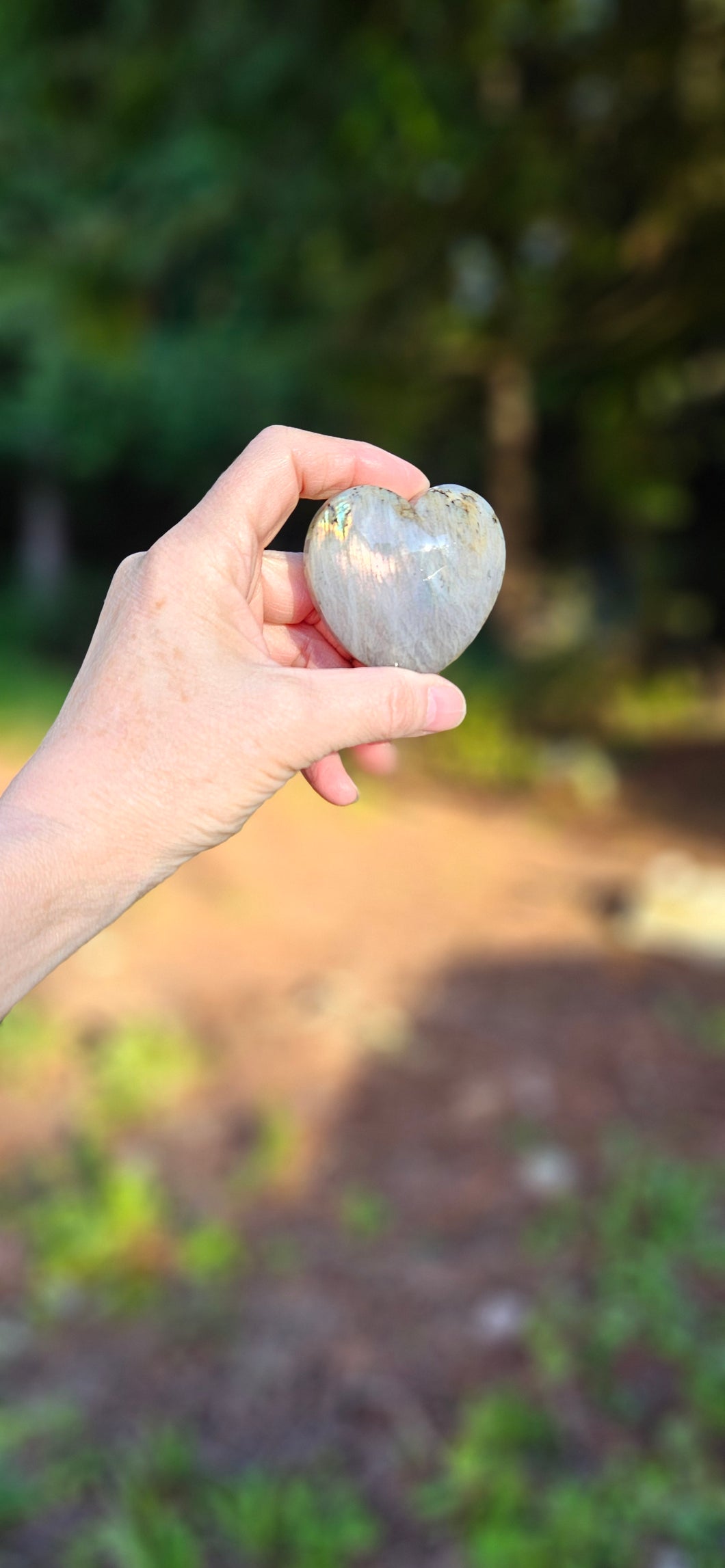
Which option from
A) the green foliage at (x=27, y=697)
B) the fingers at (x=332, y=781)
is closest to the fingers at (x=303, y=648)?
the fingers at (x=332, y=781)

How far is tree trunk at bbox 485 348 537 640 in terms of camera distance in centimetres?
1009

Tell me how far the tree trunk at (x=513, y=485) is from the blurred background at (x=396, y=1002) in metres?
1.43

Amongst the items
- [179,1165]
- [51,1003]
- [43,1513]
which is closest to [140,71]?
[51,1003]

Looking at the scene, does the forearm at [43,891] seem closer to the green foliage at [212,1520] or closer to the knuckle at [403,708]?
the knuckle at [403,708]

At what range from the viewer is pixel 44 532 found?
15406 millimetres

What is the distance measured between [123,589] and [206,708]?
0.15 m

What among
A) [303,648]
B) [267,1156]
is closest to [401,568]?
[303,648]

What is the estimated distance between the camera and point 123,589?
126 cm

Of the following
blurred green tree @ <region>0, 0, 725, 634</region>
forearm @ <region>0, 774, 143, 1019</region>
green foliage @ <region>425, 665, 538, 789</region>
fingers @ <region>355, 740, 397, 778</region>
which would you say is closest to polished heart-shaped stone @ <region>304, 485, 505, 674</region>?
fingers @ <region>355, 740, 397, 778</region>

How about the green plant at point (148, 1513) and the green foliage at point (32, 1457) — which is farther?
the green foliage at point (32, 1457)

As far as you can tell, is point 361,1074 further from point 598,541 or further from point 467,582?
point 598,541

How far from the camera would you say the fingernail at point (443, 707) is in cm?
129

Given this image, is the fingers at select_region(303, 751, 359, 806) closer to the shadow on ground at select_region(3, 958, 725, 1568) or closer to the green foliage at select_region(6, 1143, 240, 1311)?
the shadow on ground at select_region(3, 958, 725, 1568)

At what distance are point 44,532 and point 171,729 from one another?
14962 mm
